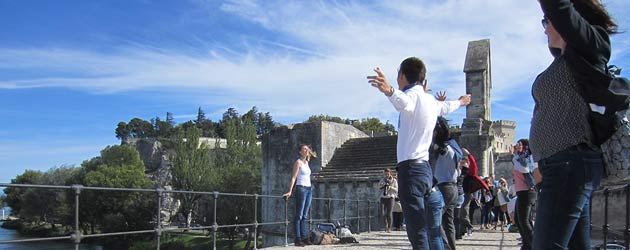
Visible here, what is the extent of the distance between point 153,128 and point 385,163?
142034mm

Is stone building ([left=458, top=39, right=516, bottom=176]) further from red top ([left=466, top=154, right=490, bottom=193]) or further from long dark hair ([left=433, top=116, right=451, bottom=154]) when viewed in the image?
long dark hair ([left=433, top=116, right=451, bottom=154])

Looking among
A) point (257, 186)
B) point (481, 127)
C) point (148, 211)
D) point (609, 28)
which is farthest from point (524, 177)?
point (148, 211)

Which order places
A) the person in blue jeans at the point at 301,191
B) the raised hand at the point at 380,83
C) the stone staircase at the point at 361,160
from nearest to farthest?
1. the raised hand at the point at 380,83
2. the person in blue jeans at the point at 301,191
3. the stone staircase at the point at 361,160

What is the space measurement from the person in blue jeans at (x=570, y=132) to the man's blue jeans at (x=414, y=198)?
1583 mm

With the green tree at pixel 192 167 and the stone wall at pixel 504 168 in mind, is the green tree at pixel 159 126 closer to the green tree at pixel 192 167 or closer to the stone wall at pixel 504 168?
the green tree at pixel 192 167

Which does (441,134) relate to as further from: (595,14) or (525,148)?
(595,14)

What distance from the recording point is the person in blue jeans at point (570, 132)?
238 centimetres

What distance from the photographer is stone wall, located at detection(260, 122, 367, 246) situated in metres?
19.8

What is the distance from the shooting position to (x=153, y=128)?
6038 inches

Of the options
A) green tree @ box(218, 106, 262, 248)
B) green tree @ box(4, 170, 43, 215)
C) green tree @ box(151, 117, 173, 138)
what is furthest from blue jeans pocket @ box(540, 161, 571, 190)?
green tree @ box(151, 117, 173, 138)

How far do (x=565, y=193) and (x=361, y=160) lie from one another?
55.8ft

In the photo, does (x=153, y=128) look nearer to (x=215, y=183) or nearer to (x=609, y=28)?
(x=215, y=183)

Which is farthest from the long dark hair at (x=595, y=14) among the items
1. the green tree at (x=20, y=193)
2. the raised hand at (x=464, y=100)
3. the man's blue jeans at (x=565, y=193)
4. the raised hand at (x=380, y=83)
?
the green tree at (x=20, y=193)

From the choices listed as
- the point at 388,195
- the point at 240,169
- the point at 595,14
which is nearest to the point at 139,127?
the point at 240,169
